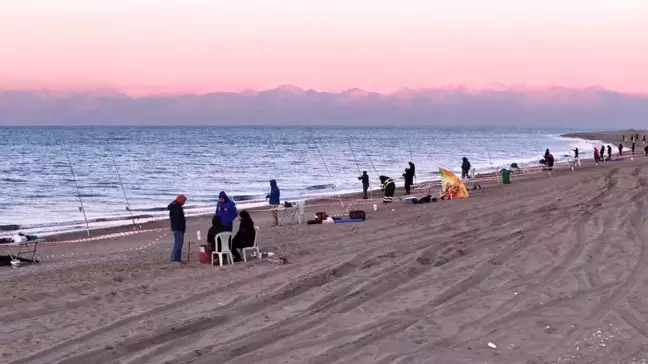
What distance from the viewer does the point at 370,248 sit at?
12.6m

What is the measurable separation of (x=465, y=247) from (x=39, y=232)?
37.7 feet

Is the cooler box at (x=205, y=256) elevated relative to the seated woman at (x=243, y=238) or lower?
lower

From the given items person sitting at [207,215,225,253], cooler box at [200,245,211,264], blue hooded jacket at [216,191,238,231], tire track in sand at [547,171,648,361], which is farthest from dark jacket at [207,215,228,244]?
tire track in sand at [547,171,648,361]

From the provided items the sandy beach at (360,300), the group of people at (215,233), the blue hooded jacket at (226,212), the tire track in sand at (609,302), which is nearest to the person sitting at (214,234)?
the group of people at (215,233)

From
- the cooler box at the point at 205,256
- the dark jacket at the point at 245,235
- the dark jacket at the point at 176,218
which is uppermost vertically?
the dark jacket at the point at 176,218

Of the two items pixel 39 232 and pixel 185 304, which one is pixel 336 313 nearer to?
pixel 185 304

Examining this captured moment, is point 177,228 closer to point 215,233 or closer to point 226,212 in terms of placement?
point 215,233

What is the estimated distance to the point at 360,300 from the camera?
28.4 ft

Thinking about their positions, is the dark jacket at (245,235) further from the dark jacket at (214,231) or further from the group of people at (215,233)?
the dark jacket at (214,231)

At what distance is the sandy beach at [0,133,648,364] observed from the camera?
22.0ft

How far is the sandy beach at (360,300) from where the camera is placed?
6.71 m

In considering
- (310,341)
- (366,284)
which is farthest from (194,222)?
(310,341)

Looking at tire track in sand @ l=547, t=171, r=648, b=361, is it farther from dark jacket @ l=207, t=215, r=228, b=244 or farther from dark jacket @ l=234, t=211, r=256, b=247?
dark jacket @ l=207, t=215, r=228, b=244

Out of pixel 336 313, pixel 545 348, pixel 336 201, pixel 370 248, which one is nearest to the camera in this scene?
pixel 545 348
